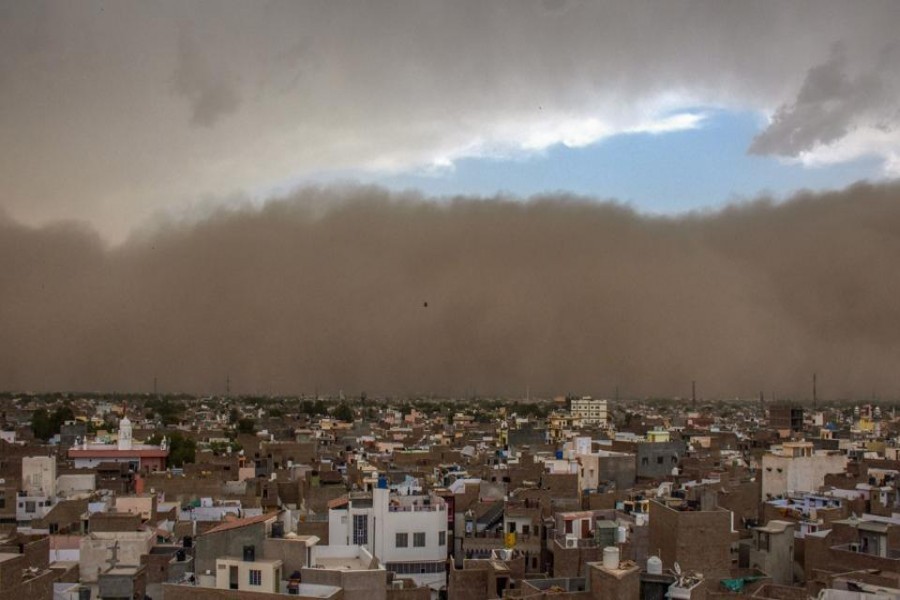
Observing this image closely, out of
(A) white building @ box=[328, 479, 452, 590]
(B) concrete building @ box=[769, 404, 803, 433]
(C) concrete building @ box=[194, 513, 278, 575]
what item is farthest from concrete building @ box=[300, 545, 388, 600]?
(B) concrete building @ box=[769, 404, 803, 433]

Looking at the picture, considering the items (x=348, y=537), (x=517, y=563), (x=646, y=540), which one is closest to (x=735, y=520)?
(x=646, y=540)

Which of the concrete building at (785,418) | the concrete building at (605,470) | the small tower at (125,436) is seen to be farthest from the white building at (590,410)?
the concrete building at (605,470)

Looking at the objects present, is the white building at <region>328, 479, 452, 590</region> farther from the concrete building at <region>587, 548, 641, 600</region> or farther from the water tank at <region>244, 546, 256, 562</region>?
the concrete building at <region>587, 548, 641, 600</region>

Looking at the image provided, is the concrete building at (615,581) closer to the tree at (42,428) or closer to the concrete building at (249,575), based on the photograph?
the concrete building at (249,575)

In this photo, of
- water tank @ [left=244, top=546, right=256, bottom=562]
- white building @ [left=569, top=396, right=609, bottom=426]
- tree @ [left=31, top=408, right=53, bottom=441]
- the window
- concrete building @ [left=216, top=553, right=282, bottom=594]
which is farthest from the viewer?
white building @ [left=569, top=396, right=609, bottom=426]

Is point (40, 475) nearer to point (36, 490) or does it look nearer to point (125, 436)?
point (36, 490)

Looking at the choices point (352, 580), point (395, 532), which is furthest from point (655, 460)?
point (352, 580)

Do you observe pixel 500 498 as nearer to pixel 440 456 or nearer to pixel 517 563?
pixel 517 563
